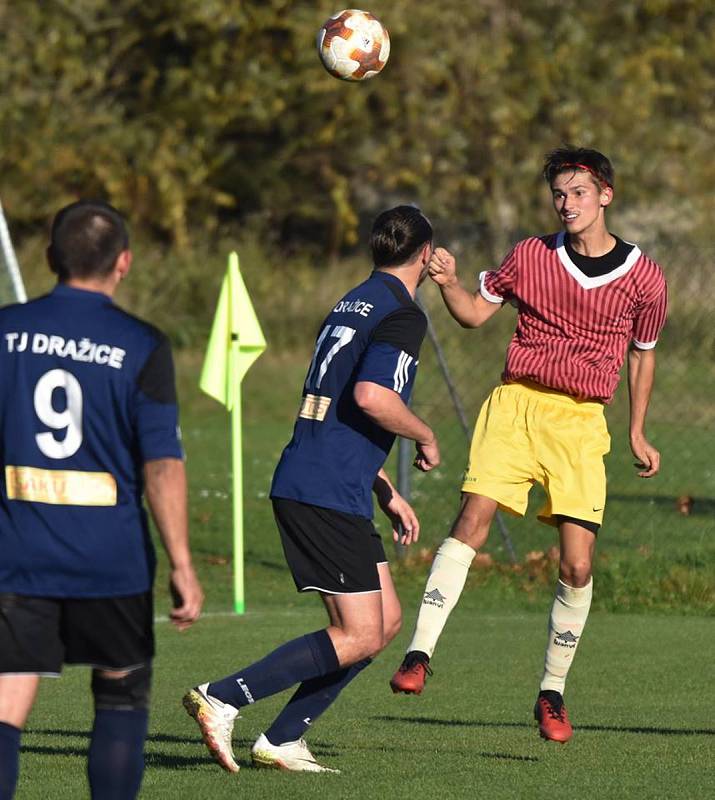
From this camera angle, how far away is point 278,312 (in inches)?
1107

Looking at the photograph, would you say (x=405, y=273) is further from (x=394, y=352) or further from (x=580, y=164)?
(x=580, y=164)

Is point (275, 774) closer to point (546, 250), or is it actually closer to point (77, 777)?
point (77, 777)

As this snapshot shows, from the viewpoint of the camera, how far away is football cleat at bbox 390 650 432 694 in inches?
269

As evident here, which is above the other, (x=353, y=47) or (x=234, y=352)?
(x=353, y=47)

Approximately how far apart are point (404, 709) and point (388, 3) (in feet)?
78.5

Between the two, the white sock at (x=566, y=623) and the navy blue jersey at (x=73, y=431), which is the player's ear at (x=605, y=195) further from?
the navy blue jersey at (x=73, y=431)

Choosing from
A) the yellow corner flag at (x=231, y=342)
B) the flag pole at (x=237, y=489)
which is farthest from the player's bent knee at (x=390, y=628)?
the yellow corner flag at (x=231, y=342)

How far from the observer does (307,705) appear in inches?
264

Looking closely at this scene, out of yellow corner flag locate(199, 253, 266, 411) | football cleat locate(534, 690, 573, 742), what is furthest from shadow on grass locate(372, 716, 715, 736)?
yellow corner flag locate(199, 253, 266, 411)

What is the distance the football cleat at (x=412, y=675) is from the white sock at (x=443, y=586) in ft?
0.47

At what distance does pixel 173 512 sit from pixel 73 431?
0.35 metres

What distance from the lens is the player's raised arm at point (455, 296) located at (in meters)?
7.25

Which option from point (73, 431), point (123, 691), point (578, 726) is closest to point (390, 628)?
point (578, 726)

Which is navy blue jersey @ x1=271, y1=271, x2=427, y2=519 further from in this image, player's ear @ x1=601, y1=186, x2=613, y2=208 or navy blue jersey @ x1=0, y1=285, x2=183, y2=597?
navy blue jersey @ x1=0, y1=285, x2=183, y2=597
